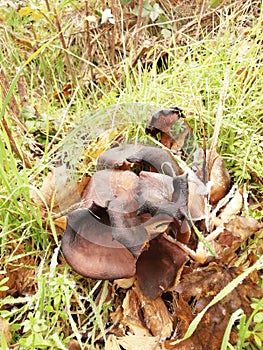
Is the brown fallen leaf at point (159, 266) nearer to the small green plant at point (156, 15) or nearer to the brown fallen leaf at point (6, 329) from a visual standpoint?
the brown fallen leaf at point (6, 329)


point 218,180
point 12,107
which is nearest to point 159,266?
point 218,180

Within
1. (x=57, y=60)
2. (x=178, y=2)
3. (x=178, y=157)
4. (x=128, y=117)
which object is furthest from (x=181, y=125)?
(x=178, y=2)

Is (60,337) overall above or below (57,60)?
below

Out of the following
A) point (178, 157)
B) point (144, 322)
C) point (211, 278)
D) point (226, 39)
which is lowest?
point (144, 322)

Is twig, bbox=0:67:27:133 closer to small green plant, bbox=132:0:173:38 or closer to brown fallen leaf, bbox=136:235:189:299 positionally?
brown fallen leaf, bbox=136:235:189:299

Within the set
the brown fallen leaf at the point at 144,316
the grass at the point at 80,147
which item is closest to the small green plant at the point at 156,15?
the grass at the point at 80,147

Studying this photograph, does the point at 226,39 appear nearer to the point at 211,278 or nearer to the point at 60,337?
the point at 211,278

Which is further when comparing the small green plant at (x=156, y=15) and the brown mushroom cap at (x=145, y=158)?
the small green plant at (x=156, y=15)
